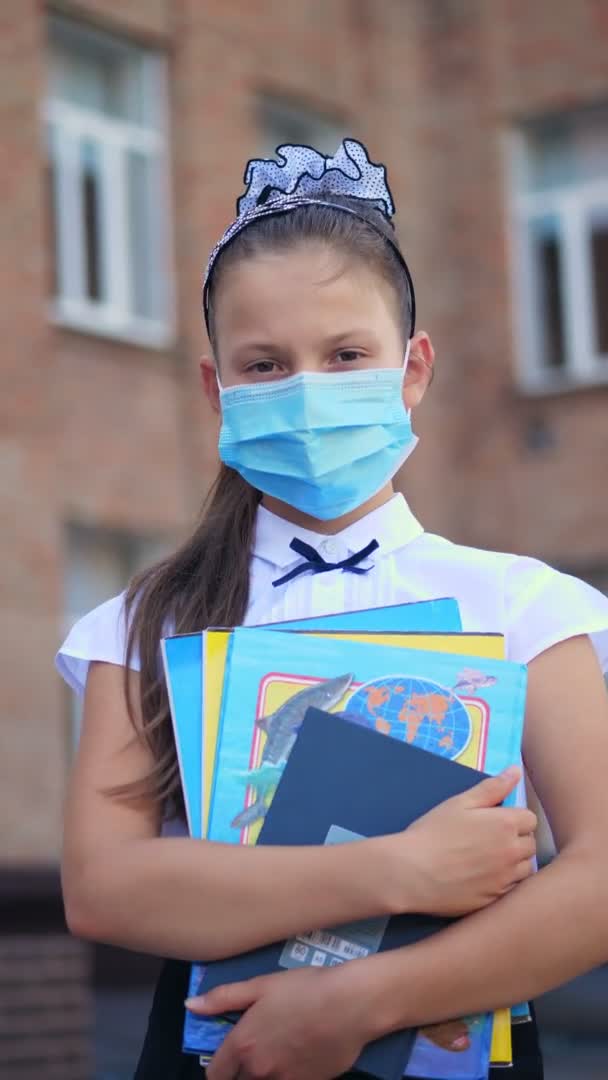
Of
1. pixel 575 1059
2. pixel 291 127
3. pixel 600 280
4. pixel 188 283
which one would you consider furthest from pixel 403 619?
pixel 600 280

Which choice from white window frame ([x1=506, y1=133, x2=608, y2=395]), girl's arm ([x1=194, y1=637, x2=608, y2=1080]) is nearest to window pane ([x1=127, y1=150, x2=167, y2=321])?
white window frame ([x1=506, y1=133, x2=608, y2=395])

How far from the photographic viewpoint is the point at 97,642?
2.46 m

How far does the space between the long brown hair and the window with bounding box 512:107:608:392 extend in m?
12.5

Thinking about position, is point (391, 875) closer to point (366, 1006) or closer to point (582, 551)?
point (366, 1006)

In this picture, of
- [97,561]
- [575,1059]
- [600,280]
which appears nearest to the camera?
[575,1059]

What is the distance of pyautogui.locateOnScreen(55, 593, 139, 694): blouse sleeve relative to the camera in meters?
2.44

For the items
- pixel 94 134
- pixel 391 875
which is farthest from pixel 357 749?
pixel 94 134

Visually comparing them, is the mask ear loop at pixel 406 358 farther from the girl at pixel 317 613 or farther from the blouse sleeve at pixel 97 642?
the blouse sleeve at pixel 97 642

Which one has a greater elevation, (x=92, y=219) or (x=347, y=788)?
(x=92, y=219)

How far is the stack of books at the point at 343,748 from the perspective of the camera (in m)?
2.19

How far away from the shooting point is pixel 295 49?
14.5 m

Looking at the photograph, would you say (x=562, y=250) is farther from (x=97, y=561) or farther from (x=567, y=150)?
(x=97, y=561)

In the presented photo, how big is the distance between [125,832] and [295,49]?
12770 millimetres

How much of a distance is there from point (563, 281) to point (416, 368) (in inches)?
511
